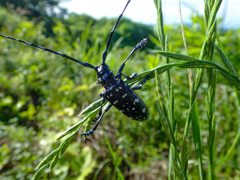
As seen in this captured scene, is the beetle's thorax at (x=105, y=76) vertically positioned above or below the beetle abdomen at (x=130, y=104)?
above

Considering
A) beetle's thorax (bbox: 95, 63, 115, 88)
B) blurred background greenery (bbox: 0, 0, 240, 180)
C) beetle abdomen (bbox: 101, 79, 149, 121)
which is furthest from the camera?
blurred background greenery (bbox: 0, 0, 240, 180)

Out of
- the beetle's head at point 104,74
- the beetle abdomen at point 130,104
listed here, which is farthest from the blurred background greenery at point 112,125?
the beetle abdomen at point 130,104

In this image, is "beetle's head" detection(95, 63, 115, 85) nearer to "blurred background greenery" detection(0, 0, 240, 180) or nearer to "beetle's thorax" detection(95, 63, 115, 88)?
"beetle's thorax" detection(95, 63, 115, 88)

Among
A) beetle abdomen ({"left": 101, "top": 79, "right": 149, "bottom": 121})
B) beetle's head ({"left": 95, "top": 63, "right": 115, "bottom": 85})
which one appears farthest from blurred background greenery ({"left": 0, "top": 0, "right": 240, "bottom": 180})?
beetle abdomen ({"left": 101, "top": 79, "right": 149, "bottom": 121})

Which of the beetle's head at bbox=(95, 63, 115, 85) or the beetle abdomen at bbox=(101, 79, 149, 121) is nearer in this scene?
the beetle abdomen at bbox=(101, 79, 149, 121)

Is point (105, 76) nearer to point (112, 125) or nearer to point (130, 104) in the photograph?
point (130, 104)

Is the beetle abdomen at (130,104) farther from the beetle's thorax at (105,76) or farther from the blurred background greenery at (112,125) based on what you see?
the blurred background greenery at (112,125)

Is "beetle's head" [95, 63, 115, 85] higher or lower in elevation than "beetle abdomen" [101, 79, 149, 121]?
higher

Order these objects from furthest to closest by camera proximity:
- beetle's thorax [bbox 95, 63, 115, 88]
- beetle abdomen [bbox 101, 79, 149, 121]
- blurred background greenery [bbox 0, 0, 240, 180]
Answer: blurred background greenery [bbox 0, 0, 240, 180] < beetle's thorax [bbox 95, 63, 115, 88] < beetle abdomen [bbox 101, 79, 149, 121]
